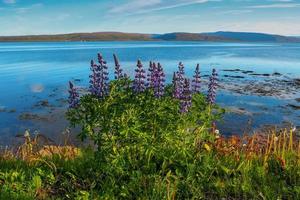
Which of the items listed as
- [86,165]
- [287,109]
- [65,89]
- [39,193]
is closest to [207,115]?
[86,165]

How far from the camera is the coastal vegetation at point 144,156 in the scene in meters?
6.84

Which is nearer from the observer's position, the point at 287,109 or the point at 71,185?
the point at 71,185

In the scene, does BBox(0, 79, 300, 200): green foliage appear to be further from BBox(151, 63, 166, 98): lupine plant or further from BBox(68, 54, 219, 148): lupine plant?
A: BBox(151, 63, 166, 98): lupine plant

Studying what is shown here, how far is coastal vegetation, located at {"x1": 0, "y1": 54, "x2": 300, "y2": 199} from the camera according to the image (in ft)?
22.4

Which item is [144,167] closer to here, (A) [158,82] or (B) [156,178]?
(B) [156,178]

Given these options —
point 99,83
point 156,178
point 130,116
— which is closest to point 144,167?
point 156,178

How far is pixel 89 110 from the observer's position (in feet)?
23.3

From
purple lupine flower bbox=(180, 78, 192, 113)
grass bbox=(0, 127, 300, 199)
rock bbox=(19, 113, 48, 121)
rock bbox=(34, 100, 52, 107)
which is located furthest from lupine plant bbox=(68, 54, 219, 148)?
rock bbox=(34, 100, 52, 107)

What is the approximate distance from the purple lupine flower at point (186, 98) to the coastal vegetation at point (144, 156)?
0.02 m

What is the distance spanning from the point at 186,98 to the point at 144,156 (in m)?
1.24

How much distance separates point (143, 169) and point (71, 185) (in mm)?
1248

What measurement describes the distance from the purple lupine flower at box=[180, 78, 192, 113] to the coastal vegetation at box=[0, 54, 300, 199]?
16 millimetres

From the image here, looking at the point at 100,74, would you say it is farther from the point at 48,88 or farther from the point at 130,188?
the point at 48,88

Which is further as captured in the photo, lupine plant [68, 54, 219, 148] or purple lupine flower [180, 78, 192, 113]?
purple lupine flower [180, 78, 192, 113]
